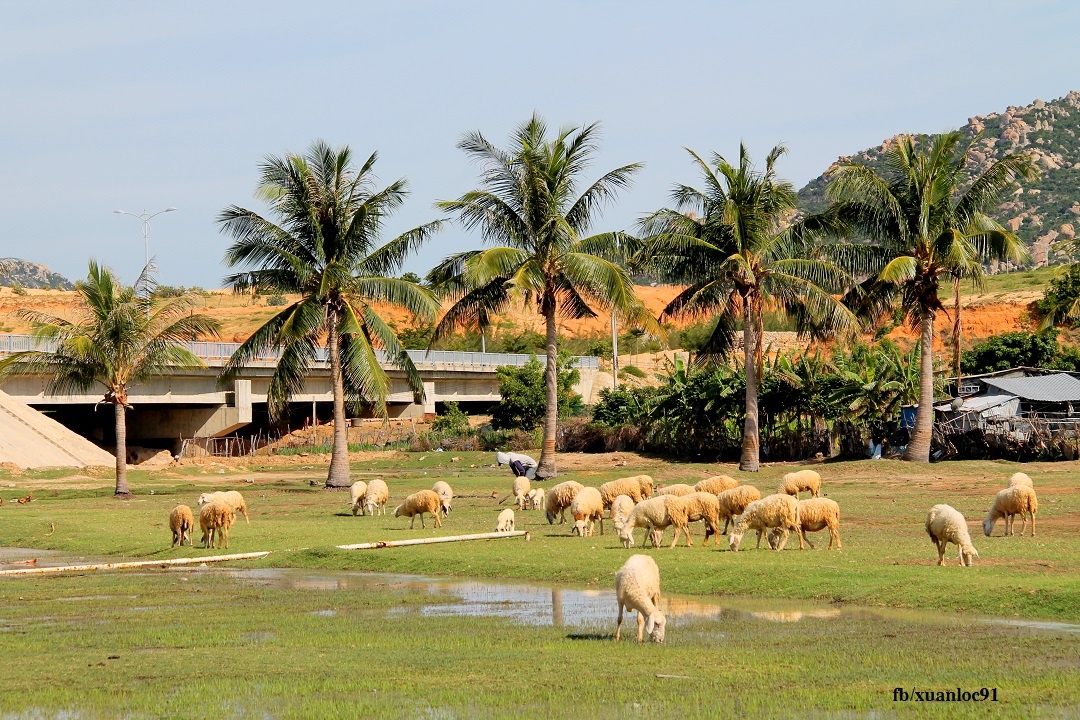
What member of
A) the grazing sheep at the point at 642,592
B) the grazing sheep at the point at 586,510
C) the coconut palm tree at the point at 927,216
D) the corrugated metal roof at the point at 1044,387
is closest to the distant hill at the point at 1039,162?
the corrugated metal roof at the point at 1044,387

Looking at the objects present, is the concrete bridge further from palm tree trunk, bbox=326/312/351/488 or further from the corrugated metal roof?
the corrugated metal roof

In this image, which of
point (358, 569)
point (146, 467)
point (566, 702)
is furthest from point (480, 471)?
point (566, 702)

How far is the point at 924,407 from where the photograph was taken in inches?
1578

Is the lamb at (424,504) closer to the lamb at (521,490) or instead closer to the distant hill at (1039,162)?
the lamb at (521,490)

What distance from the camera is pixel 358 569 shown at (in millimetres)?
19984

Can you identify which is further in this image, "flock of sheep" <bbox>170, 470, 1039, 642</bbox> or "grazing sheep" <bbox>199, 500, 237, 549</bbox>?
"grazing sheep" <bbox>199, 500, 237, 549</bbox>

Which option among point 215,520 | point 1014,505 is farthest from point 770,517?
point 215,520

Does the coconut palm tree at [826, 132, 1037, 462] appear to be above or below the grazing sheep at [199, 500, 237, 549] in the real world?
above

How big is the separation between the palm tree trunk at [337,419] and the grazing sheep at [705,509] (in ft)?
66.4

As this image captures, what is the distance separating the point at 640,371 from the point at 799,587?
78.3 m

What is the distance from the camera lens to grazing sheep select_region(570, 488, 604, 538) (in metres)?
22.3

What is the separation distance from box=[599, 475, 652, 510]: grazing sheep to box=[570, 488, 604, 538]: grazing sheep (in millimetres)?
1643

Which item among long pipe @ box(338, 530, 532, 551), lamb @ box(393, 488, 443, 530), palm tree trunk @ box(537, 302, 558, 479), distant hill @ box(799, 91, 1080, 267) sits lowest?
long pipe @ box(338, 530, 532, 551)

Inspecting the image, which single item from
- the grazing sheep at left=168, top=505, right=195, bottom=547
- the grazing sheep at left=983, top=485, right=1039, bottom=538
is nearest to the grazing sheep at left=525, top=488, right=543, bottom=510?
the grazing sheep at left=168, top=505, right=195, bottom=547
